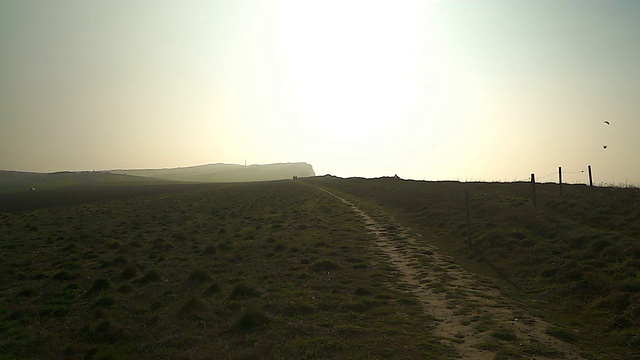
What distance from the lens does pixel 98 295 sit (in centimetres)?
1927

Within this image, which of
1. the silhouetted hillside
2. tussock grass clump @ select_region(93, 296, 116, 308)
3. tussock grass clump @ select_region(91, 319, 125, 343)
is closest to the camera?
tussock grass clump @ select_region(91, 319, 125, 343)

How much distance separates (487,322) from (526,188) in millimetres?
34269

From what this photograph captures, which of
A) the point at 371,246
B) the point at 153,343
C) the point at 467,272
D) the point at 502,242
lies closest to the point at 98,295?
the point at 153,343

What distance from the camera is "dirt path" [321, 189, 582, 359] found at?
11.4 m

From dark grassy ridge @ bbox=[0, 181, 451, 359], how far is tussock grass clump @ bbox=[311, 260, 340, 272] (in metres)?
0.06

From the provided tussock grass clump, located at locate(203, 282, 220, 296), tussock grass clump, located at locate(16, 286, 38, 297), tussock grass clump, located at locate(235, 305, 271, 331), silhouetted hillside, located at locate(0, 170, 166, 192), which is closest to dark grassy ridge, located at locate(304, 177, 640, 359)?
tussock grass clump, located at locate(235, 305, 271, 331)

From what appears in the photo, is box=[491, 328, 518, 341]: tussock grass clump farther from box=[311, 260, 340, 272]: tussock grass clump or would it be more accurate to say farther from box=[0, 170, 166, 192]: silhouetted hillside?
box=[0, 170, 166, 192]: silhouetted hillside

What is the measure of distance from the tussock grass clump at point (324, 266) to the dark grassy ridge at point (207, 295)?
0.06 m

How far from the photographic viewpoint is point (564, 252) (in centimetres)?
2036

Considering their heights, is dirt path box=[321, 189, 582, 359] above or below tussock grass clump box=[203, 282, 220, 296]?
below

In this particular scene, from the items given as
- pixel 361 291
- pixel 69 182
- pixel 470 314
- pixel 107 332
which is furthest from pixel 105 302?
pixel 69 182

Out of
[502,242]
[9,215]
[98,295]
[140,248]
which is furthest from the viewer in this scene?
[9,215]

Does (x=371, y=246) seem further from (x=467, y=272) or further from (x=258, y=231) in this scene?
(x=258, y=231)

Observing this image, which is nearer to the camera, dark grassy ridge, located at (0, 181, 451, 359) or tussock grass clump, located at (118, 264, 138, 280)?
dark grassy ridge, located at (0, 181, 451, 359)
